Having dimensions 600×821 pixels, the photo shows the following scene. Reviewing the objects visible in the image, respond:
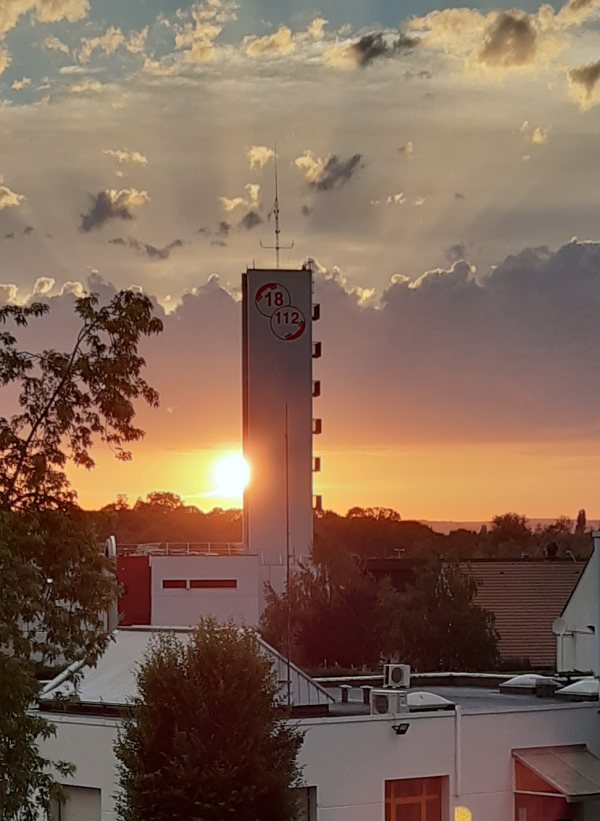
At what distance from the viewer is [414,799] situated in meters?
26.5

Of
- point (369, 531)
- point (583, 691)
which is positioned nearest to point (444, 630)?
point (583, 691)

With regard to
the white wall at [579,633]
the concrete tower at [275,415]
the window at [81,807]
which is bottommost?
the window at [81,807]

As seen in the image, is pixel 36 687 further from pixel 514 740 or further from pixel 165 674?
pixel 514 740

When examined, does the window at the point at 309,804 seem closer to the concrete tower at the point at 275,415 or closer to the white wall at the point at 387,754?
the white wall at the point at 387,754

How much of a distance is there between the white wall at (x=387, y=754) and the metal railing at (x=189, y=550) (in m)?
55.3

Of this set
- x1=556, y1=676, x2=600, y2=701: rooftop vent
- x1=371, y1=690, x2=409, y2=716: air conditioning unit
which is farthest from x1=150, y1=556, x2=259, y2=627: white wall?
x1=371, y1=690, x2=409, y2=716: air conditioning unit

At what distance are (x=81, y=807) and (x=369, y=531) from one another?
107533 mm

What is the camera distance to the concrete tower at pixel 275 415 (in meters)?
82.4

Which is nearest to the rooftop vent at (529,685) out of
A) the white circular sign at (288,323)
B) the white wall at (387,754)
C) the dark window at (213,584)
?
the white wall at (387,754)

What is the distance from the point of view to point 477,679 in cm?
3822

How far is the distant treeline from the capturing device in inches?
4859

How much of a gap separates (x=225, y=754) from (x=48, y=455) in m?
6.12

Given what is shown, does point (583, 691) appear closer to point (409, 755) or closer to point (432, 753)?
point (432, 753)

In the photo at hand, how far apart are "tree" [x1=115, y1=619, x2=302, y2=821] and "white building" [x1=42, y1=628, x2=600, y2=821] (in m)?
3.24
